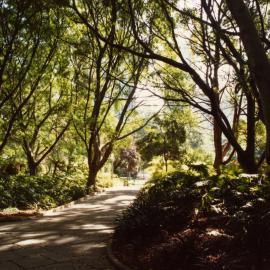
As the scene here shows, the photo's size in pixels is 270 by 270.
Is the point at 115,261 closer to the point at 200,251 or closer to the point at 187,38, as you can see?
the point at 200,251

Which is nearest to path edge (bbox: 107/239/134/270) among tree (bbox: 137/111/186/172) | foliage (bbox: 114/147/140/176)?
tree (bbox: 137/111/186/172)

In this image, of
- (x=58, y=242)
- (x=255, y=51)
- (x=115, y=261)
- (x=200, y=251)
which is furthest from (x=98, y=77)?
(x=200, y=251)

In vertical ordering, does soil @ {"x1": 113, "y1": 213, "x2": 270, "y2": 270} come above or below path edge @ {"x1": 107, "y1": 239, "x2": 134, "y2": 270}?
above

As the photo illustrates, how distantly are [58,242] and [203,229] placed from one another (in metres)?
3.32

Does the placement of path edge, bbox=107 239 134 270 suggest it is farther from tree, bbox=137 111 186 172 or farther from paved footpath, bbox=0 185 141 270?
tree, bbox=137 111 186 172

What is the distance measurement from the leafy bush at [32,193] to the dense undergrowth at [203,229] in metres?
6.66

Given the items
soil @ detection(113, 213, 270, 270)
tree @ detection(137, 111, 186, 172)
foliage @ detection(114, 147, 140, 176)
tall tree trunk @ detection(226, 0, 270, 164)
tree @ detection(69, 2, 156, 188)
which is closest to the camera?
soil @ detection(113, 213, 270, 270)

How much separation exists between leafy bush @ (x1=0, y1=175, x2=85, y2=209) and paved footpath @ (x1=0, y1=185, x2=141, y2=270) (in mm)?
1704

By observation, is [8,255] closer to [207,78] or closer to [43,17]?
[207,78]

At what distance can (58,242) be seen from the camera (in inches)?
345

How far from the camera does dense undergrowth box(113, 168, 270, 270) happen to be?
572 cm

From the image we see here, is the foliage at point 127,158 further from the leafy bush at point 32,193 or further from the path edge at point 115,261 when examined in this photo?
the path edge at point 115,261

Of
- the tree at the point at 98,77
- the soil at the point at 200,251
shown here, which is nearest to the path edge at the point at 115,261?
the soil at the point at 200,251

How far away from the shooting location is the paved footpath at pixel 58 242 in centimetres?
694
